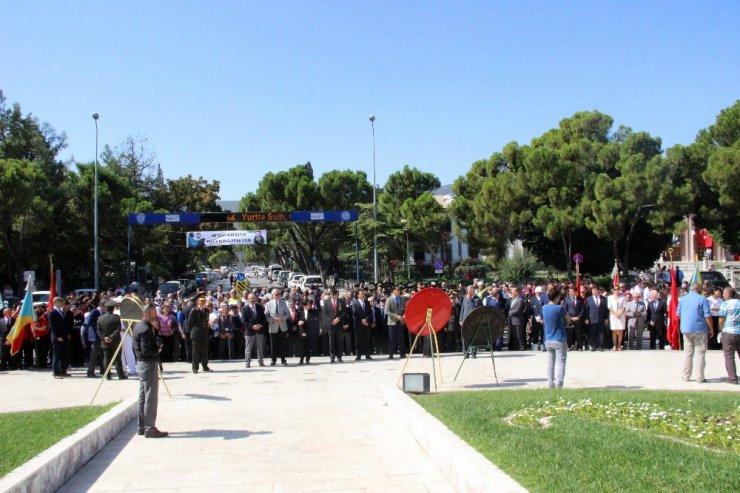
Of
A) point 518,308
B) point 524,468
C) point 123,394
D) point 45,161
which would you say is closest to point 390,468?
point 524,468

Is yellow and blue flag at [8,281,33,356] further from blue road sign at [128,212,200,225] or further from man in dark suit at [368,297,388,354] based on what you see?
blue road sign at [128,212,200,225]

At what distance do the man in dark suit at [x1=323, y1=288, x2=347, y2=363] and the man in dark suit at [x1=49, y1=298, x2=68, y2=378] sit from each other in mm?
6074

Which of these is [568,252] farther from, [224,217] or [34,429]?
[34,429]

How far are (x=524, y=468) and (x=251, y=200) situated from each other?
63.6 metres

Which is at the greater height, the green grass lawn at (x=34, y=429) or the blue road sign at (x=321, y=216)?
the blue road sign at (x=321, y=216)

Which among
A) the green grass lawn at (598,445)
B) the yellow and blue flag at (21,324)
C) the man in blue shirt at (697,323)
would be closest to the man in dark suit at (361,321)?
the yellow and blue flag at (21,324)

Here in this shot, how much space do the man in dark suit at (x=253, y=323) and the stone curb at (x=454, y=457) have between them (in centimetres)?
769

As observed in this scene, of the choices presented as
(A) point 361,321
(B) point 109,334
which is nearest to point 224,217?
(A) point 361,321

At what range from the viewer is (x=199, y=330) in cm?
1619

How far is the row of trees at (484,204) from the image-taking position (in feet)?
140

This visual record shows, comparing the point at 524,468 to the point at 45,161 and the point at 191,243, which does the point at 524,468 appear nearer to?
the point at 191,243

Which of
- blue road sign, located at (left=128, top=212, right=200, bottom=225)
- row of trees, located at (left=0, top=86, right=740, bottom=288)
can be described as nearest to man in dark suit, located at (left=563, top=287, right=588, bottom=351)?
row of trees, located at (left=0, top=86, right=740, bottom=288)

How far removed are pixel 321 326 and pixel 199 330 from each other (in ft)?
13.2

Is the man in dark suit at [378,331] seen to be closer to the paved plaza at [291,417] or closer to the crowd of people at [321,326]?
the crowd of people at [321,326]
